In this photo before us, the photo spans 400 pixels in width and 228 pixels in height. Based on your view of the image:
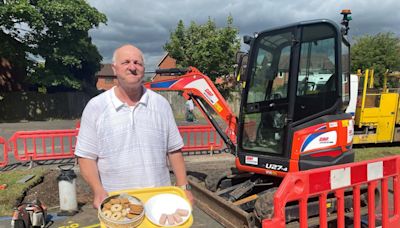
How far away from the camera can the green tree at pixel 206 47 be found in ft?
79.6

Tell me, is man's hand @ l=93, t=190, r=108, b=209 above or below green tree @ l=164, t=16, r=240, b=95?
below

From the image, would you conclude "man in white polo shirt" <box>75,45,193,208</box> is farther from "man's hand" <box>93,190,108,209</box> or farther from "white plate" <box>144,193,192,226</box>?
"white plate" <box>144,193,192,226</box>

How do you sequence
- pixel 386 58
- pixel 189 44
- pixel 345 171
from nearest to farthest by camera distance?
pixel 345 171 < pixel 189 44 < pixel 386 58

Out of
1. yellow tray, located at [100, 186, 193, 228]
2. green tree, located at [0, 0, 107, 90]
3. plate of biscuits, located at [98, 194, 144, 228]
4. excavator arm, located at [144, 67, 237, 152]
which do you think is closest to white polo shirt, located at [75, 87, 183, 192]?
yellow tray, located at [100, 186, 193, 228]

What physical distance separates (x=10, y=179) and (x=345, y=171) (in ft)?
23.1

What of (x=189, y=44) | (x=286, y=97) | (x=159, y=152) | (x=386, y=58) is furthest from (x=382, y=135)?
(x=386, y=58)

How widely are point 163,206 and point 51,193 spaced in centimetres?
516

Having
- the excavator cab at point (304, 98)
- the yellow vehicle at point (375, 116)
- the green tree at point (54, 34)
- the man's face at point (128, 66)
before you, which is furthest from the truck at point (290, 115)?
the green tree at point (54, 34)

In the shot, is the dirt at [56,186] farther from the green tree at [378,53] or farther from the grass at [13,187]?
the green tree at [378,53]

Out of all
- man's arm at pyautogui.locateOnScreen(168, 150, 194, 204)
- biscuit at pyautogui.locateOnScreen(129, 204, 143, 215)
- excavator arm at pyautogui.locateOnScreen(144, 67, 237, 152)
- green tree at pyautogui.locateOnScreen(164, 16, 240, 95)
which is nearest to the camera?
biscuit at pyautogui.locateOnScreen(129, 204, 143, 215)

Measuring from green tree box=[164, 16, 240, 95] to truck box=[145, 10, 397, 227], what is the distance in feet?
62.3

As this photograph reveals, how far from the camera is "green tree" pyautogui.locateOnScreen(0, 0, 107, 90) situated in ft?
66.4

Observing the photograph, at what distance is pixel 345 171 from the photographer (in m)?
3.08

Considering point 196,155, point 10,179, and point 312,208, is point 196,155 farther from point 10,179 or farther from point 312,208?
point 312,208
